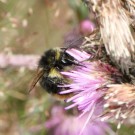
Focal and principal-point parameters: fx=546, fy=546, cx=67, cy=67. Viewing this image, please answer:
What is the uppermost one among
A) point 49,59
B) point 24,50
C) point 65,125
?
point 49,59

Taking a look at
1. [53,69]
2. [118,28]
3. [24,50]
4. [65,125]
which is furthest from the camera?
[24,50]

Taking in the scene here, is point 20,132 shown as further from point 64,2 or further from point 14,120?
point 64,2

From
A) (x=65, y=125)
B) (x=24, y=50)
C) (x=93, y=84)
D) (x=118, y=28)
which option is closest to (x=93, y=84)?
(x=93, y=84)

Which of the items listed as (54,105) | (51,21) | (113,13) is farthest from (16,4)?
(113,13)

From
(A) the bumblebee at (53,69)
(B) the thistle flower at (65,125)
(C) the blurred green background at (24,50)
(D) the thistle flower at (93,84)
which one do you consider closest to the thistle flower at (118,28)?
(D) the thistle flower at (93,84)

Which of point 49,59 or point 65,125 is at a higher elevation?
point 49,59

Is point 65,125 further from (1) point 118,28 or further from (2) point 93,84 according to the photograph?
(1) point 118,28

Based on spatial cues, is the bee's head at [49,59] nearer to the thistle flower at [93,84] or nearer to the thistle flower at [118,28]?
the thistle flower at [93,84]
